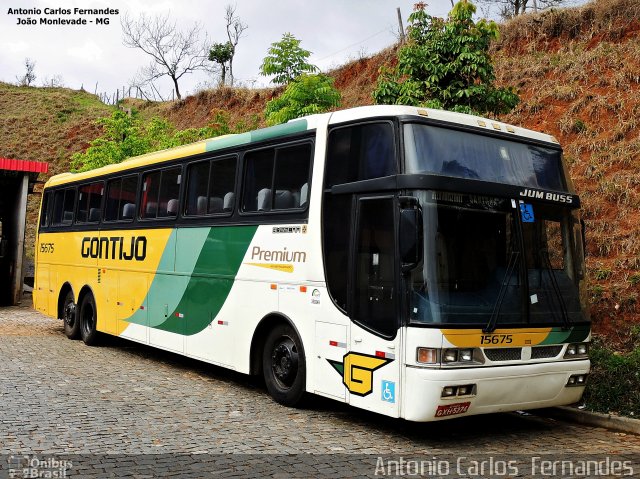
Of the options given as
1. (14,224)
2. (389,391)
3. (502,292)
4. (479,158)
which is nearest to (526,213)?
(479,158)

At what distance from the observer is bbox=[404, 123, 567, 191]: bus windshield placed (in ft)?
23.1

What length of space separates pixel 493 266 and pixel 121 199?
824cm

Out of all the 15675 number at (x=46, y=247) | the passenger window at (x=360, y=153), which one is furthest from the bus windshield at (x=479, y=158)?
the 15675 number at (x=46, y=247)

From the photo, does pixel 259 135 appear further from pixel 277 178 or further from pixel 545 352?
pixel 545 352

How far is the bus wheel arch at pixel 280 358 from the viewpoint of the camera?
821 cm

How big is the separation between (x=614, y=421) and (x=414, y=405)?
2868mm

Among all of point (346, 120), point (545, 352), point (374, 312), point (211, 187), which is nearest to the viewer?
point (374, 312)

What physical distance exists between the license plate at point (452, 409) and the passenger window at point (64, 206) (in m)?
11.0

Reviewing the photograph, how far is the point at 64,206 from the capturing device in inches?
617

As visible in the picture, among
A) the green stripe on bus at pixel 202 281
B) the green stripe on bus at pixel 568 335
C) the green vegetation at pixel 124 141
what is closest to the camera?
the green stripe on bus at pixel 568 335

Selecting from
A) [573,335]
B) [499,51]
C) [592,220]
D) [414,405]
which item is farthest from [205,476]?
[499,51]

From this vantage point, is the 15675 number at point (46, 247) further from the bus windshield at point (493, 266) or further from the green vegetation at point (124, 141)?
the bus windshield at point (493, 266)

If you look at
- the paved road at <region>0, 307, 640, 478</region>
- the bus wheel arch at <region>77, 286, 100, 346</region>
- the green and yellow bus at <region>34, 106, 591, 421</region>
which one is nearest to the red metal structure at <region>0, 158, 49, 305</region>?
the bus wheel arch at <region>77, 286, 100, 346</region>

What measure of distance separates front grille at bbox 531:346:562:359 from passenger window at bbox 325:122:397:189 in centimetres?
237
